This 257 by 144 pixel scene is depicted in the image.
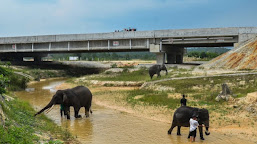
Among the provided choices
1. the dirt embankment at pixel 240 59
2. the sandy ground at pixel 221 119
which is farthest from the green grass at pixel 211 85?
the dirt embankment at pixel 240 59

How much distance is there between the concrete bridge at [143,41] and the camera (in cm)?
4672

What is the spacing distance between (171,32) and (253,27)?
1395 centimetres

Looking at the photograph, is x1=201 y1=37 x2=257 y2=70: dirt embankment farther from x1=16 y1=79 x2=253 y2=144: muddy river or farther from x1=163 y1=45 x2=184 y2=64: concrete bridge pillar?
x1=16 y1=79 x2=253 y2=144: muddy river

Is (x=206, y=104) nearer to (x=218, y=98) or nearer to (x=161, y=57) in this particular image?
(x=218, y=98)

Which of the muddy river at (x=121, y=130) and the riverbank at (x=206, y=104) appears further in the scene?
the riverbank at (x=206, y=104)

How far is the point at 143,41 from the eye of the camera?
54.1 meters

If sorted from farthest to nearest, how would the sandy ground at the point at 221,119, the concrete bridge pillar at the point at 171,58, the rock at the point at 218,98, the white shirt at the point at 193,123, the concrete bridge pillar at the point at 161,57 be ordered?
the concrete bridge pillar at the point at 171,58, the concrete bridge pillar at the point at 161,57, the rock at the point at 218,98, the sandy ground at the point at 221,119, the white shirt at the point at 193,123

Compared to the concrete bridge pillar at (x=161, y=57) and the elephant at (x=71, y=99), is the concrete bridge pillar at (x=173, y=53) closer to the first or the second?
the concrete bridge pillar at (x=161, y=57)

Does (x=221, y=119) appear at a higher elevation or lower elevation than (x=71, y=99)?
lower

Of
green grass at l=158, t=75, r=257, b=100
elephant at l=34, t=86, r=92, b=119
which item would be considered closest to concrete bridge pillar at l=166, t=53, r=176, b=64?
green grass at l=158, t=75, r=257, b=100

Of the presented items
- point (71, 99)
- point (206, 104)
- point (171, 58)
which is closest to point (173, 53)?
point (171, 58)

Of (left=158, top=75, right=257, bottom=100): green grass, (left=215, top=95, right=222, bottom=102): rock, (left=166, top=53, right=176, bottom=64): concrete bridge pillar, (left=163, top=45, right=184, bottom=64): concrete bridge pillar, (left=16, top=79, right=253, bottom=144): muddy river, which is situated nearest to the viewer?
(left=16, top=79, right=253, bottom=144): muddy river

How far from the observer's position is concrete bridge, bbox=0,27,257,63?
46.7 m

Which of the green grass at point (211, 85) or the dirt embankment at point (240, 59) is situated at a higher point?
the dirt embankment at point (240, 59)
